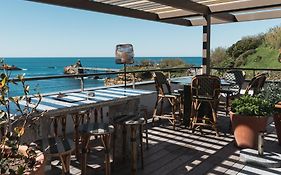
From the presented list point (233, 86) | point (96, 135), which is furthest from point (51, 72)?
point (96, 135)

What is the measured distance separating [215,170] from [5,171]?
253 centimetres

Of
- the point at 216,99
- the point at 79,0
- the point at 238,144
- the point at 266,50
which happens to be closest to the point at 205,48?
the point at 216,99

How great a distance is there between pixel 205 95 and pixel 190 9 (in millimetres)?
1554

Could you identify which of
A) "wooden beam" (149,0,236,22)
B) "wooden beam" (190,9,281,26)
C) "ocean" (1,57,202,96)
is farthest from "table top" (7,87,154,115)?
"wooden beam" (190,9,281,26)

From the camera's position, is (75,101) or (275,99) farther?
(275,99)

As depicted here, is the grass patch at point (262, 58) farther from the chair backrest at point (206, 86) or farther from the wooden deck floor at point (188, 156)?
the chair backrest at point (206, 86)

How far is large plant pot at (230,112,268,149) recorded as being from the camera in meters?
4.03

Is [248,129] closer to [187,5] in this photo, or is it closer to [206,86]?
[206,86]

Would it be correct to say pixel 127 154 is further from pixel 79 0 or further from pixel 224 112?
pixel 224 112

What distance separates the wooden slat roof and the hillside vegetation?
12.5 m

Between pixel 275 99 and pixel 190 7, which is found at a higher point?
pixel 190 7

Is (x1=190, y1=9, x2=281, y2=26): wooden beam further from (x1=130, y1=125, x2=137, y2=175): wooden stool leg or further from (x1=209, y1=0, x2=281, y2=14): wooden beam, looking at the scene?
(x1=130, y1=125, x2=137, y2=175): wooden stool leg

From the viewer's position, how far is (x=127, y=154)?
374 cm

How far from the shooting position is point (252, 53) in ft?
70.2
